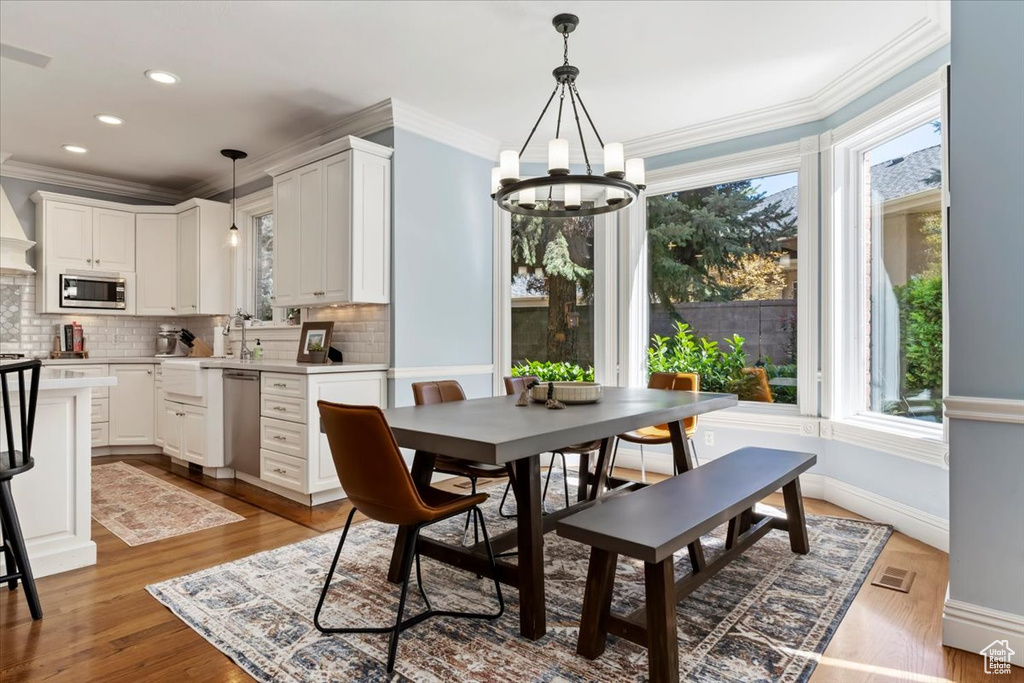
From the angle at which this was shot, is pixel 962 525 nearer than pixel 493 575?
Yes

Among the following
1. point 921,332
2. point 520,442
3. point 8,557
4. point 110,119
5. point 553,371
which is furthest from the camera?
point 553,371

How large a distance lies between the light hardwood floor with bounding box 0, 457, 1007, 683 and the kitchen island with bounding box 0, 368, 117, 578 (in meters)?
0.12

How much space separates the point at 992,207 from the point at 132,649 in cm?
349

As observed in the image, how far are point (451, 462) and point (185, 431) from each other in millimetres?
3020

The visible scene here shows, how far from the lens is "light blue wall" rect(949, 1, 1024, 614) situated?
2012 millimetres

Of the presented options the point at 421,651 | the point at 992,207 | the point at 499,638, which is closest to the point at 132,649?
the point at 421,651

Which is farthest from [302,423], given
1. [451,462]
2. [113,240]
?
[113,240]

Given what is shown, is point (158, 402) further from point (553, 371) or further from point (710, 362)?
point (710, 362)

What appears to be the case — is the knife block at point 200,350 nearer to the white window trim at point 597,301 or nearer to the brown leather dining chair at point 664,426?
the white window trim at point 597,301

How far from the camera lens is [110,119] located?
174 inches

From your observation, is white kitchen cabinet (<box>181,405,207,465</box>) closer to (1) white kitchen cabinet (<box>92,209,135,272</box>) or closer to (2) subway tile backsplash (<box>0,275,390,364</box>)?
(2) subway tile backsplash (<box>0,275,390,364</box>)

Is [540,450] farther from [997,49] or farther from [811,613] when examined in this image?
[997,49]

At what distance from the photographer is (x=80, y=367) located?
5363 millimetres

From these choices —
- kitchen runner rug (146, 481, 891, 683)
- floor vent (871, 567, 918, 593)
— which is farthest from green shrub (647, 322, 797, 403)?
floor vent (871, 567, 918, 593)
